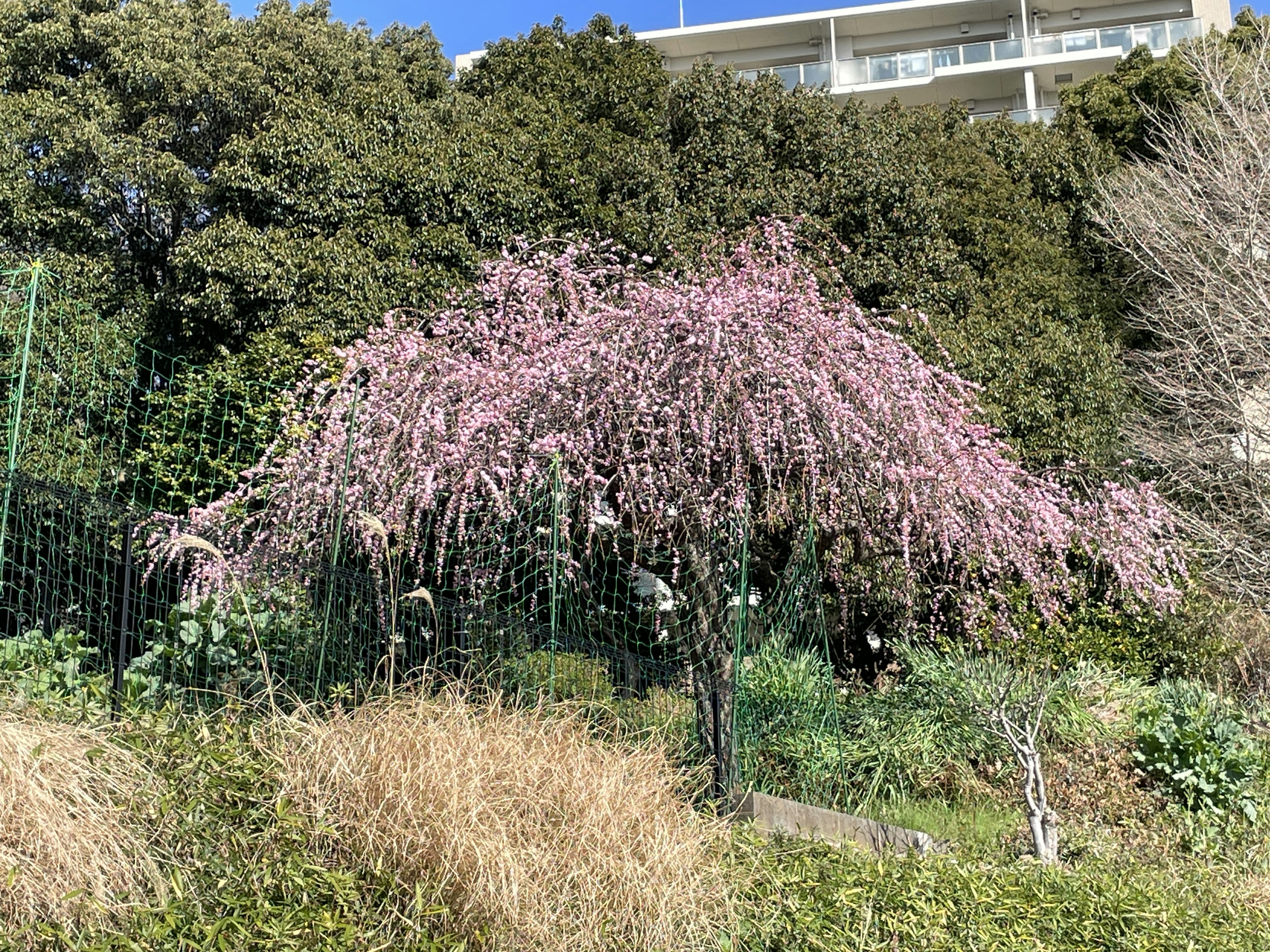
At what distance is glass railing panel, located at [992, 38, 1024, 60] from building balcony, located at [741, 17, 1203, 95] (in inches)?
0.4

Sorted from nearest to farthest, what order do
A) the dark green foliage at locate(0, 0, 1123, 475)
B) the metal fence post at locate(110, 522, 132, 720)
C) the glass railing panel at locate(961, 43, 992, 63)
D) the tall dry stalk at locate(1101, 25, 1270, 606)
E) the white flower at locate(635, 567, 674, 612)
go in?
the metal fence post at locate(110, 522, 132, 720) → the white flower at locate(635, 567, 674, 612) → the dark green foliage at locate(0, 0, 1123, 475) → the tall dry stalk at locate(1101, 25, 1270, 606) → the glass railing panel at locate(961, 43, 992, 63)

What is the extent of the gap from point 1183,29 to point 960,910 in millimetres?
25327

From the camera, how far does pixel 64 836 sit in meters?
2.83

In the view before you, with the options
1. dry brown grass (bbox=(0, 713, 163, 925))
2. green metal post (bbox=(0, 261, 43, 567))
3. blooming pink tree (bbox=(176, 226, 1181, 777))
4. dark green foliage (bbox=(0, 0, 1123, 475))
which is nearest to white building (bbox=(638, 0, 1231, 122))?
dark green foliage (bbox=(0, 0, 1123, 475))

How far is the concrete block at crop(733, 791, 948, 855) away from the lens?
15.6 ft

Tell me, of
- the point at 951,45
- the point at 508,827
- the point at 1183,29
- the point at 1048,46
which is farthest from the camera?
the point at 951,45

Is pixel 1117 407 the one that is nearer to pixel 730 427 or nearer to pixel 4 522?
pixel 730 427

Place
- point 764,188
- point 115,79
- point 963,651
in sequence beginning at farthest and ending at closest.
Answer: point 115,79
point 764,188
point 963,651

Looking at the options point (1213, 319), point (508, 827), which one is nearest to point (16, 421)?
point (508, 827)

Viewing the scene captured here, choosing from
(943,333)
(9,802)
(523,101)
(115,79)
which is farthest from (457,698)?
(115,79)

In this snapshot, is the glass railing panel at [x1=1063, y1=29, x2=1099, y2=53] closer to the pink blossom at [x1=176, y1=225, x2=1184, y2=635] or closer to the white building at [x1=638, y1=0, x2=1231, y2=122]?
the white building at [x1=638, y1=0, x2=1231, y2=122]

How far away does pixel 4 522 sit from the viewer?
375cm

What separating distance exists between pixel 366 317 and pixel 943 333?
5135 millimetres

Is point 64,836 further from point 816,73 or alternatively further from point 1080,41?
point 1080,41
